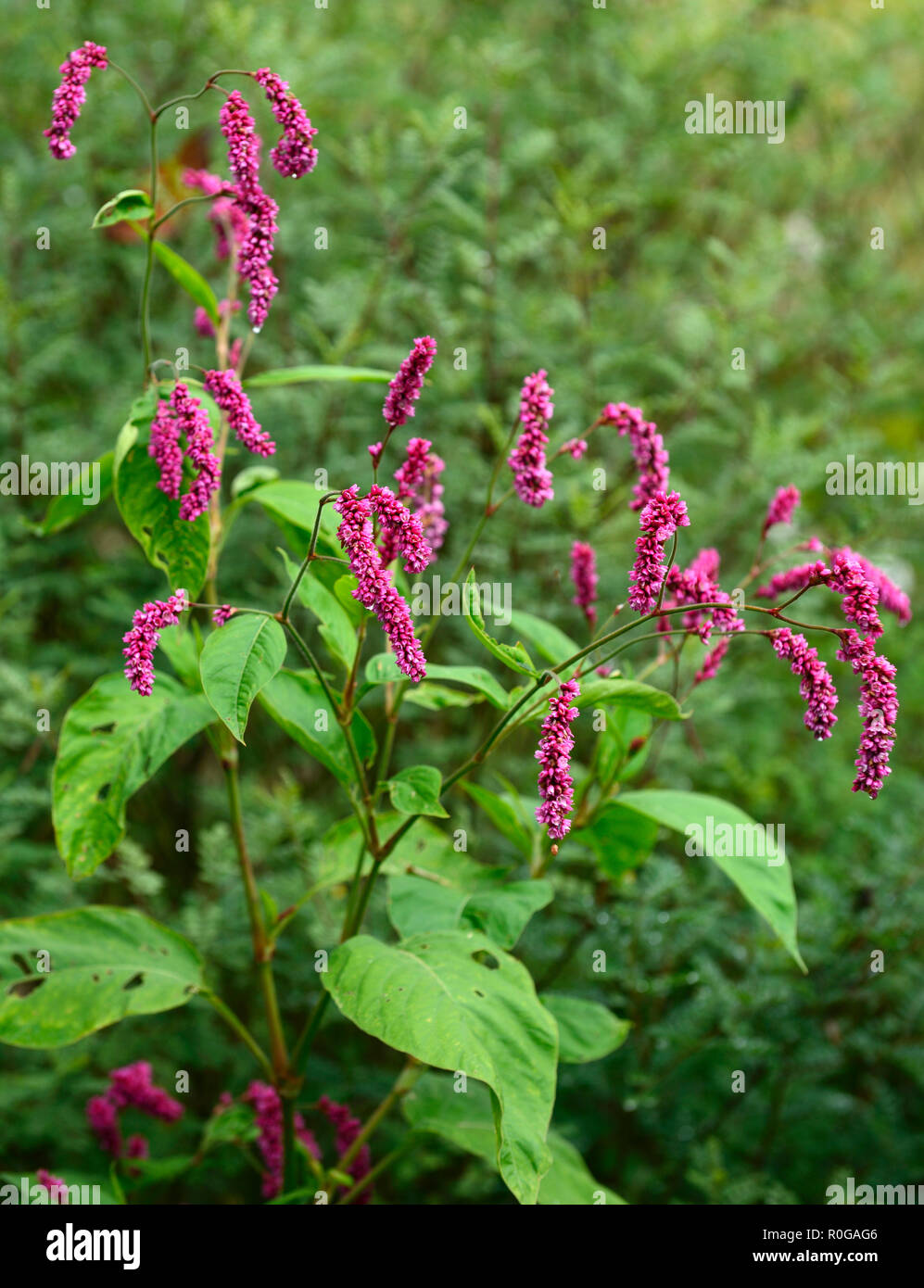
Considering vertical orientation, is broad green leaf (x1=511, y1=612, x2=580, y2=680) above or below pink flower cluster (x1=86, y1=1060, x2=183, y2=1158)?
above

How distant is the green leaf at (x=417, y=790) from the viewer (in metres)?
1.10

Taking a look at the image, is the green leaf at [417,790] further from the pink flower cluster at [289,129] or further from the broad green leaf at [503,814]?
the pink flower cluster at [289,129]

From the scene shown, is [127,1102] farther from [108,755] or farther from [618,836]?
[618,836]

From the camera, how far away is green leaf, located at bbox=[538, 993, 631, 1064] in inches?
56.2

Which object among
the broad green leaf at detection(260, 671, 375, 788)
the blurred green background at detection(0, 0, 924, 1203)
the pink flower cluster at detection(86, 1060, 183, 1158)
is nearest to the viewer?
the broad green leaf at detection(260, 671, 375, 788)

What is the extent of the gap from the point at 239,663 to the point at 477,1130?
0.77 m

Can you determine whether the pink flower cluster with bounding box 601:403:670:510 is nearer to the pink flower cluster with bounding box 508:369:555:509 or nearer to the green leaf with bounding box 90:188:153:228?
the pink flower cluster with bounding box 508:369:555:509

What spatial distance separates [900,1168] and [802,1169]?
7.5 inches

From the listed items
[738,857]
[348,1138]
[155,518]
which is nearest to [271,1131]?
[348,1138]

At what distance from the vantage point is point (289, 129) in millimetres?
1123

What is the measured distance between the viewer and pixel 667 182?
3.08 metres

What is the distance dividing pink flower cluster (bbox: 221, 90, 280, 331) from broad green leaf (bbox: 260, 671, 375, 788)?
1.32ft

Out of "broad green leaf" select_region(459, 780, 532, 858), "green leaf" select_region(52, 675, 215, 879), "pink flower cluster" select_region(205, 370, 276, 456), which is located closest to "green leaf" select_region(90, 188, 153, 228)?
"pink flower cluster" select_region(205, 370, 276, 456)
